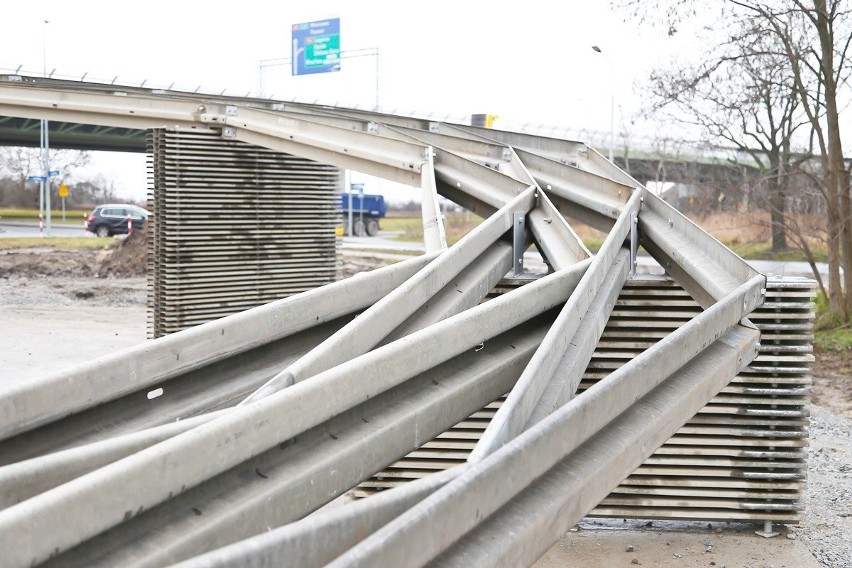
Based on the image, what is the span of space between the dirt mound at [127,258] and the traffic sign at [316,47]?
18.1m

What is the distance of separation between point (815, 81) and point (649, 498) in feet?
51.0

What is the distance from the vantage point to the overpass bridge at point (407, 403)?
2.47 metres

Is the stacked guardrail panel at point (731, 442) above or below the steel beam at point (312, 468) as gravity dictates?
below

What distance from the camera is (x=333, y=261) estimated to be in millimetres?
17219

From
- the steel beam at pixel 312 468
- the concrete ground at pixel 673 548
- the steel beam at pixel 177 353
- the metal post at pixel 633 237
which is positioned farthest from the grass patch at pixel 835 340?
the steel beam at pixel 312 468

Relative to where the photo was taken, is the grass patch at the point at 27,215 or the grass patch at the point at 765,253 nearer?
the grass patch at the point at 765,253

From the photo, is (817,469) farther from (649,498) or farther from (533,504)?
(533,504)

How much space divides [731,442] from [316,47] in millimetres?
40637

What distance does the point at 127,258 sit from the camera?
94.4ft

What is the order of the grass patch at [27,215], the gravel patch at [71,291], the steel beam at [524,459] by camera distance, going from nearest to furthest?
the steel beam at [524,459] < the gravel patch at [71,291] < the grass patch at [27,215]

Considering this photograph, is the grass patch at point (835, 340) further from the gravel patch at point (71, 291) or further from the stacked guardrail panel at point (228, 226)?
the gravel patch at point (71, 291)

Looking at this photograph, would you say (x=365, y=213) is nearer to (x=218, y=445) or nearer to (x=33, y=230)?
(x=33, y=230)

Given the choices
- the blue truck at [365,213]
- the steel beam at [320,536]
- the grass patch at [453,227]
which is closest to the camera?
the steel beam at [320,536]

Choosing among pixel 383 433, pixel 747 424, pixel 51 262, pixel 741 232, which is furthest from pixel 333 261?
pixel 741 232
